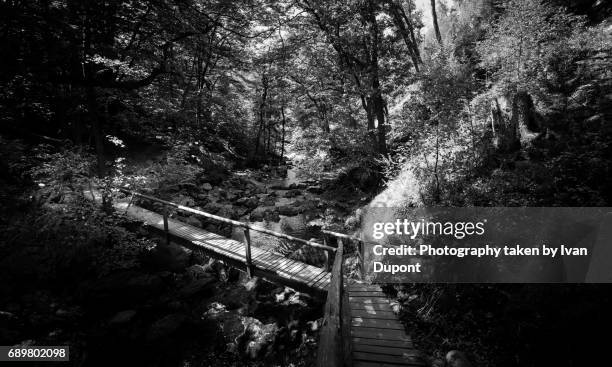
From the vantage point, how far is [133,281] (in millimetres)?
7949

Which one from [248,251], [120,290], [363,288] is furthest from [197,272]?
[363,288]

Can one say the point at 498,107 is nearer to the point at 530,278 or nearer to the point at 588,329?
the point at 530,278

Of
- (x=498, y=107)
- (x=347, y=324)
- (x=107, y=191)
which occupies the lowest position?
(x=347, y=324)

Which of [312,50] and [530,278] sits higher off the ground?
[312,50]

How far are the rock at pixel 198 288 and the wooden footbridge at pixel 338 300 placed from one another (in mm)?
1225

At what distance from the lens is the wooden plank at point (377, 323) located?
4758mm

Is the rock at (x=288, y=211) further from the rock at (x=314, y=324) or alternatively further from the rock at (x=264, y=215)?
the rock at (x=314, y=324)

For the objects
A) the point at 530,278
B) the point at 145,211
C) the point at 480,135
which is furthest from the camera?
the point at 145,211

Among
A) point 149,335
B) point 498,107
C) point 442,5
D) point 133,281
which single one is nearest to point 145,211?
point 133,281

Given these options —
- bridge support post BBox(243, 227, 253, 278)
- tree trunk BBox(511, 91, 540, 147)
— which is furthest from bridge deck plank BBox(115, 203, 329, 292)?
tree trunk BBox(511, 91, 540, 147)

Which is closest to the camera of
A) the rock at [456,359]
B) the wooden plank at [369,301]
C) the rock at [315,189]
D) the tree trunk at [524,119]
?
the rock at [456,359]

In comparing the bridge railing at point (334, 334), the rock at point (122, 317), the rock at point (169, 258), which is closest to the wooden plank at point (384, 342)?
the bridge railing at point (334, 334)

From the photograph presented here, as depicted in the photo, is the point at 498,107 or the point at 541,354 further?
the point at 498,107

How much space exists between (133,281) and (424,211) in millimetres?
8198
